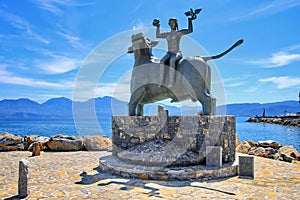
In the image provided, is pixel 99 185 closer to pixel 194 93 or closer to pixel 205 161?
pixel 205 161

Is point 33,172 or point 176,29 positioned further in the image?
point 176,29

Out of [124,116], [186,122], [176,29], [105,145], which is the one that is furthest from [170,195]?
[105,145]

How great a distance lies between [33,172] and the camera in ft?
24.0

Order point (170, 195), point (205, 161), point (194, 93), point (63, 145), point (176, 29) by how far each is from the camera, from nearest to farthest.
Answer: point (170, 195), point (205, 161), point (194, 93), point (176, 29), point (63, 145)

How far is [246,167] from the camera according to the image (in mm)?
6633

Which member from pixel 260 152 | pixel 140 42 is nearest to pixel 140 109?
pixel 140 42

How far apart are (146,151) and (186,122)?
1514mm

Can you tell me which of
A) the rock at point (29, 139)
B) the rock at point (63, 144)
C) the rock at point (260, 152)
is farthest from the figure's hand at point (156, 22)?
the rock at point (29, 139)

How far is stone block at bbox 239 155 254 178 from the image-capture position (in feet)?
21.6

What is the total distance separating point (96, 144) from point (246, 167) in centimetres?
770

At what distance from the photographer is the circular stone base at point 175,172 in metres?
6.25

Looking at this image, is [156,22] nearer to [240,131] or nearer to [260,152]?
[260,152]

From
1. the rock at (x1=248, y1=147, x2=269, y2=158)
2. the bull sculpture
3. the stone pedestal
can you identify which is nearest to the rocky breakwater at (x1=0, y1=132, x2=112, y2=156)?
the stone pedestal

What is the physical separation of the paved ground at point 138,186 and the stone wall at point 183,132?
116 cm
